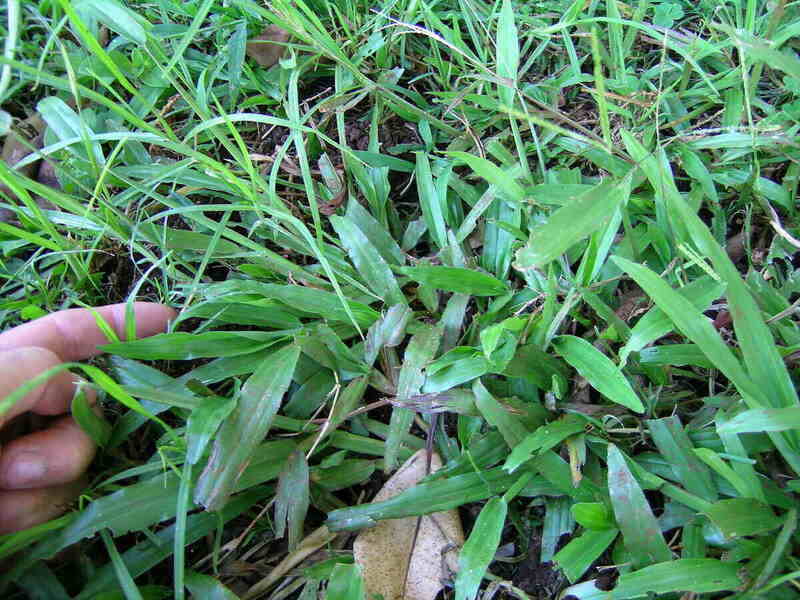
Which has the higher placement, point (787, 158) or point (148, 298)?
point (787, 158)

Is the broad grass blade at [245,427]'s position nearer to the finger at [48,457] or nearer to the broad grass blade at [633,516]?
the finger at [48,457]

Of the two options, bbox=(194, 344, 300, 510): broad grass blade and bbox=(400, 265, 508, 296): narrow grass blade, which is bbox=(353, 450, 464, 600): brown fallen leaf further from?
bbox=(400, 265, 508, 296): narrow grass blade

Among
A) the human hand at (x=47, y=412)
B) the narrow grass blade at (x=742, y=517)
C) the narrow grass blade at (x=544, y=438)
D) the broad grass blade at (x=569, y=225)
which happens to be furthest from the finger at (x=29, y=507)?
the narrow grass blade at (x=742, y=517)

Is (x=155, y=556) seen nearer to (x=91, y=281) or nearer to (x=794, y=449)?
(x=91, y=281)

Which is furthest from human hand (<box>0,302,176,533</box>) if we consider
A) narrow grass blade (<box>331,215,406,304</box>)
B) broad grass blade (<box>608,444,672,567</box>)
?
broad grass blade (<box>608,444,672,567</box>)

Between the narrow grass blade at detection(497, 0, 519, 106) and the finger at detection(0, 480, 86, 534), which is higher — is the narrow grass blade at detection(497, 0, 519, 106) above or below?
above

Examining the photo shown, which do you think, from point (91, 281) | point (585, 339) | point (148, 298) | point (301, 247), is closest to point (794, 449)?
point (585, 339)

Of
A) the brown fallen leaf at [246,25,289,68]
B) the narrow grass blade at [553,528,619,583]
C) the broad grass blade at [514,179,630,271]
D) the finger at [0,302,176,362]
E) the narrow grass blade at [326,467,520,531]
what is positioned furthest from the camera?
the brown fallen leaf at [246,25,289,68]
